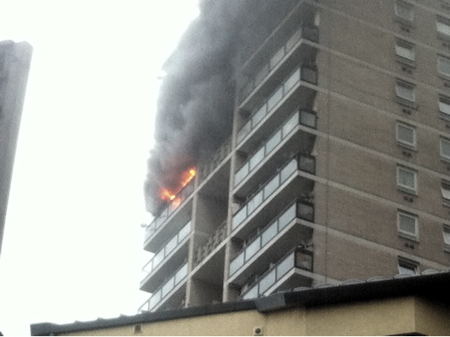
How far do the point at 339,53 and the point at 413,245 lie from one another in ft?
33.6

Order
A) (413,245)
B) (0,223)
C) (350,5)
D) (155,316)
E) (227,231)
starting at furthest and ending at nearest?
(350,5) < (227,231) < (413,245) < (155,316) < (0,223)

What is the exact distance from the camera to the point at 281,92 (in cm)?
5381

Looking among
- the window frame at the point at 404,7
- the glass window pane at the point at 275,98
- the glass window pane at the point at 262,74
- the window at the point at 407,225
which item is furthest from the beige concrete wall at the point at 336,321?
the window frame at the point at 404,7

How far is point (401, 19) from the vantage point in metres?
59.3

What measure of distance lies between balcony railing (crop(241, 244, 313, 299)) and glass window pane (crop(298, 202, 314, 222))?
5.37 ft

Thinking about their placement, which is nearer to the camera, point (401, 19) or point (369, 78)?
point (369, 78)

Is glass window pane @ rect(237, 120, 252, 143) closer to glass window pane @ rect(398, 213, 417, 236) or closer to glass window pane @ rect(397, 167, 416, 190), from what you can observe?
glass window pane @ rect(397, 167, 416, 190)

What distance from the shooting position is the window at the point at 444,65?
58562 mm

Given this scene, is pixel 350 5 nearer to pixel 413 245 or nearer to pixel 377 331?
pixel 413 245

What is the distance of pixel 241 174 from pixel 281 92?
425cm

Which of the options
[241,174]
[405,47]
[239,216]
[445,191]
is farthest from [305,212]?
[405,47]

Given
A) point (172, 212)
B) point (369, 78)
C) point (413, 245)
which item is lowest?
point (413, 245)

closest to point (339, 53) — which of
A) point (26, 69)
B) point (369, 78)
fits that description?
point (369, 78)

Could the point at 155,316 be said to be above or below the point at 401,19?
below
